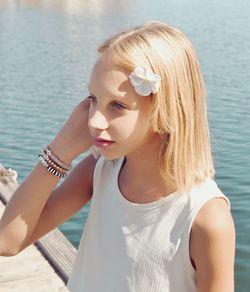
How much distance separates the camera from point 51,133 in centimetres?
1239

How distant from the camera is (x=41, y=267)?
4.50 m

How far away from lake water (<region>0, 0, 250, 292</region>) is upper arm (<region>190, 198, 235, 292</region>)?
535 centimetres

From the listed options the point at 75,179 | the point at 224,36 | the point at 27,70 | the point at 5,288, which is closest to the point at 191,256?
the point at 75,179

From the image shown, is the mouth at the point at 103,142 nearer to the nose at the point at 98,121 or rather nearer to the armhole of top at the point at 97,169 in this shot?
the nose at the point at 98,121

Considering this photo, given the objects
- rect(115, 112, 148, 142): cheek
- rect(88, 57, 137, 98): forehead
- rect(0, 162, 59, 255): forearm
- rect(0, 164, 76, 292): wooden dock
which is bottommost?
rect(0, 164, 76, 292): wooden dock

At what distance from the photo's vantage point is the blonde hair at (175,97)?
4.96 feet

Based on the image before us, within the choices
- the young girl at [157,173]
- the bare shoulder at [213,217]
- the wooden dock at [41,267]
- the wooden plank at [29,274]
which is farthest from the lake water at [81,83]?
the bare shoulder at [213,217]

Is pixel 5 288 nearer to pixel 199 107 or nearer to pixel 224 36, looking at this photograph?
pixel 199 107

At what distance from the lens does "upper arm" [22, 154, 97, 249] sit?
1.80 m

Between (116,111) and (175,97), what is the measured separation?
0.14 metres

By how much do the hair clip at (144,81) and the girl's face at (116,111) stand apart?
0.08 ft

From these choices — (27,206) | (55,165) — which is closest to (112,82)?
(55,165)

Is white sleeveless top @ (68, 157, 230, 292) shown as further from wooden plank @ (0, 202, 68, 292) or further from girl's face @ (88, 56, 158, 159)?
Answer: wooden plank @ (0, 202, 68, 292)

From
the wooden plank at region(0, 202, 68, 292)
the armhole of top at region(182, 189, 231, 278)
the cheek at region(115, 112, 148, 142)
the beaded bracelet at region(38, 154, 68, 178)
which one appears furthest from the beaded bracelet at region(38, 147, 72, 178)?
the wooden plank at region(0, 202, 68, 292)
